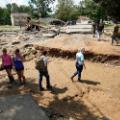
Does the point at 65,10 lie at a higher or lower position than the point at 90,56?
lower

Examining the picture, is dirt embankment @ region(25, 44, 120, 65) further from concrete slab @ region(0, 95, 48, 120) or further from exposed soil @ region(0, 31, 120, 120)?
concrete slab @ region(0, 95, 48, 120)

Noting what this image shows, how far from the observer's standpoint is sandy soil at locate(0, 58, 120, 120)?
41.6ft

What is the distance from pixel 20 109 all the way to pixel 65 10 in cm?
7896

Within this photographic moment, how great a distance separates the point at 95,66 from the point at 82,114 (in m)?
7.36

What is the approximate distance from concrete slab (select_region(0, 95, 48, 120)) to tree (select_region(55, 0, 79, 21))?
77.1m

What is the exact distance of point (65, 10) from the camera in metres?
87.4

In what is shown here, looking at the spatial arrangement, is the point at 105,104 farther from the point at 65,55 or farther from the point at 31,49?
the point at 31,49

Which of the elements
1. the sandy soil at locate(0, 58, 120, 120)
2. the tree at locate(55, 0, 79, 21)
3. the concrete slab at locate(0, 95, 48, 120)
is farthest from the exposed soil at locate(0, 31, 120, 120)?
the tree at locate(55, 0, 79, 21)

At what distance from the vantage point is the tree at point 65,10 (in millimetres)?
87125

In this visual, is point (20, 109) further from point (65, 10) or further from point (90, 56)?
point (65, 10)

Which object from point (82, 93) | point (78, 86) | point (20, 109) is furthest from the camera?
point (78, 86)

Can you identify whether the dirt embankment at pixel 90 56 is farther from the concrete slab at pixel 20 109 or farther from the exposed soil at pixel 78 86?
the concrete slab at pixel 20 109

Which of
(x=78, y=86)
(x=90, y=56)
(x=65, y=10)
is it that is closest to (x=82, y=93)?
(x=78, y=86)

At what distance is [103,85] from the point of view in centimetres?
1582
